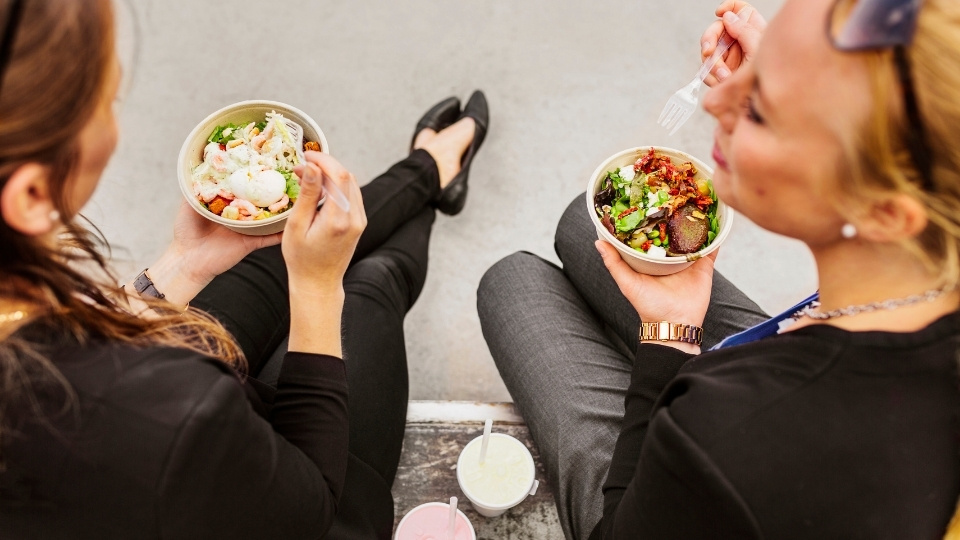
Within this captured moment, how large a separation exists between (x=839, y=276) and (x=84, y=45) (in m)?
0.89

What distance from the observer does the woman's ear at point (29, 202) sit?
2.08 feet

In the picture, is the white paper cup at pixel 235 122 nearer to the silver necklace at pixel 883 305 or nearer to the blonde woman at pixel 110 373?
the blonde woman at pixel 110 373

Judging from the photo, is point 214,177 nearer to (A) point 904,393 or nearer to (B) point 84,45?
(B) point 84,45

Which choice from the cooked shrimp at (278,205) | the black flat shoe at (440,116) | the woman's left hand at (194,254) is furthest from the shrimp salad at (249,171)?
the black flat shoe at (440,116)

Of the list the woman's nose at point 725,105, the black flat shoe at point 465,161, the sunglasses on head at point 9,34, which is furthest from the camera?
the black flat shoe at point 465,161

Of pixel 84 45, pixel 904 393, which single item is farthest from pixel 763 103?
pixel 84 45

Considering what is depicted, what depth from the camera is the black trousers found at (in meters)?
1.20

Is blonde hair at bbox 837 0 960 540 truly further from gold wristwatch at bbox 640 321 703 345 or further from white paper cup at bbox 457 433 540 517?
white paper cup at bbox 457 433 540 517

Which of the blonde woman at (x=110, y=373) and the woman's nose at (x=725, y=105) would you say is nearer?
the blonde woman at (x=110, y=373)

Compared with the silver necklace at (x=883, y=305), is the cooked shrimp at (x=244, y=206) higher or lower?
higher

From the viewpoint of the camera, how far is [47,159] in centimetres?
66

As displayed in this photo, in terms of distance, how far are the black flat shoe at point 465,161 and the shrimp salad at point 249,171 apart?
0.72 metres

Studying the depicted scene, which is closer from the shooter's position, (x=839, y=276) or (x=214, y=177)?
(x=839, y=276)

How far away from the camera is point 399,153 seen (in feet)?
6.83
